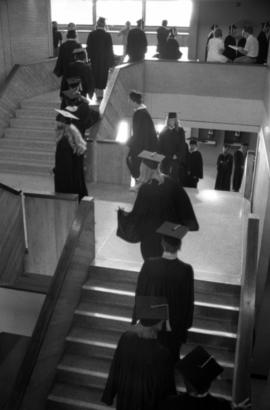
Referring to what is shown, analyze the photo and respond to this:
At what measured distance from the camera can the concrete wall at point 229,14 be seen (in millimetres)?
14906

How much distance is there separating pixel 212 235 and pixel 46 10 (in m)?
9.15

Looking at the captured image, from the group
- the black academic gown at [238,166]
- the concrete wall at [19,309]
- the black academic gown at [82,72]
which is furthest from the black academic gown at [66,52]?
the concrete wall at [19,309]

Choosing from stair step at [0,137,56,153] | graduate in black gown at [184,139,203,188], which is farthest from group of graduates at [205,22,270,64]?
stair step at [0,137,56,153]

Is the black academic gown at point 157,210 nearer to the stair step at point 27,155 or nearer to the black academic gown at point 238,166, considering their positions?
the stair step at point 27,155

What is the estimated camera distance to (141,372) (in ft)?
11.7

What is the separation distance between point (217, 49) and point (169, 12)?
6868 mm

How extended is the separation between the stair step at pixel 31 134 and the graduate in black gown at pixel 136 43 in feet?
11.5

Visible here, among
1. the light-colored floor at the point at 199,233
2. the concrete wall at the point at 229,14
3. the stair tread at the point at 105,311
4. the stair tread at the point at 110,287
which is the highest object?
the concrete wall at the point at 229,14

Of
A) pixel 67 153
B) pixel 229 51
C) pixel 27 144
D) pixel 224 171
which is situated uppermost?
pixel 229 51

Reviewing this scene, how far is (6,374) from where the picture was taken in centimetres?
728

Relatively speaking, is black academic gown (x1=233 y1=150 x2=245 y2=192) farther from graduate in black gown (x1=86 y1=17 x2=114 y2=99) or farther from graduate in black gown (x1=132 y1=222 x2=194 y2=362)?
graduate in black gown (x1=132 y1=222 x2=194 y2=362)

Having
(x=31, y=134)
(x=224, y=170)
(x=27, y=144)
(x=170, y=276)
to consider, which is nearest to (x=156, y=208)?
(x=170, y=276)

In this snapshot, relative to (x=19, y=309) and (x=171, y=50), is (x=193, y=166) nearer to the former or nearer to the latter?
(x=19, y=309)

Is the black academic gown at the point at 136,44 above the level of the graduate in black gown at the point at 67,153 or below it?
above
